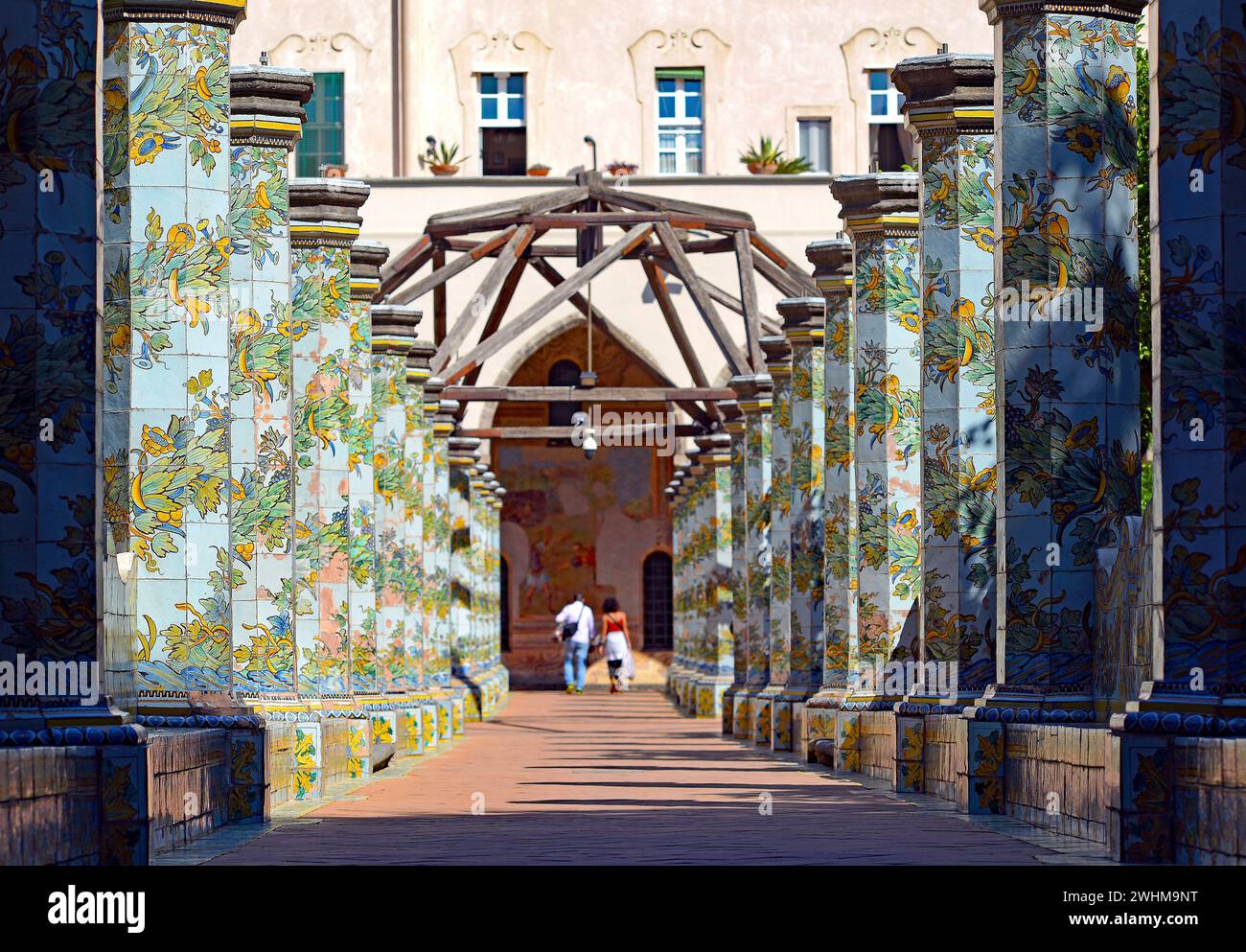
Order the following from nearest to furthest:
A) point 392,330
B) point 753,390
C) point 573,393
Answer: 1. point 392,330
2. point 753,390
3. point 573,393

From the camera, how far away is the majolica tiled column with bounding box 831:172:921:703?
17.0 m

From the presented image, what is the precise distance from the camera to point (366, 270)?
19.1m

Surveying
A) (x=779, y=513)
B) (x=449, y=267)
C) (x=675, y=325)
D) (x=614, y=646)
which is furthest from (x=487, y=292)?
(x=614, y=646)

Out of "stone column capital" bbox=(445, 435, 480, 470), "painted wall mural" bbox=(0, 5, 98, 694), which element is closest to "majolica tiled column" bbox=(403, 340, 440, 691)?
"stone column capital" bbox=(445, 435, 480, 470)

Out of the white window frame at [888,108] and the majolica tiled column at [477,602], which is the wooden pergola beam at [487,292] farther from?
the white window frame at [888,108]

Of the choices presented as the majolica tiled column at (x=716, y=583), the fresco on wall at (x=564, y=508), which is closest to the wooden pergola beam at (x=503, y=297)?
the majolica tiled column at (x=716, y=583)

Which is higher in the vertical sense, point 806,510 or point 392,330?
point 392,330

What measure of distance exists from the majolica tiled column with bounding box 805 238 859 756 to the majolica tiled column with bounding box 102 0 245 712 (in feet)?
24.1

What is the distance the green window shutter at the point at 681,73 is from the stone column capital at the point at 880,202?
29489 mm

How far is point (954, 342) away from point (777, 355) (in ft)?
26.4

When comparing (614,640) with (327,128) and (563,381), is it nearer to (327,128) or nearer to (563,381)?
(563,381)

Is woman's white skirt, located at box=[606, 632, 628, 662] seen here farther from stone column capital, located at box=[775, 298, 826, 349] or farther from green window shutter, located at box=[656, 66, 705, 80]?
stone column capital, located at box=[775, 298, 826, 349]

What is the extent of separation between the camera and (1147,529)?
1050 centimetres

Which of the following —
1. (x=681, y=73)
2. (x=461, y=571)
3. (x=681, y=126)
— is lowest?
(x=461, y=571)
